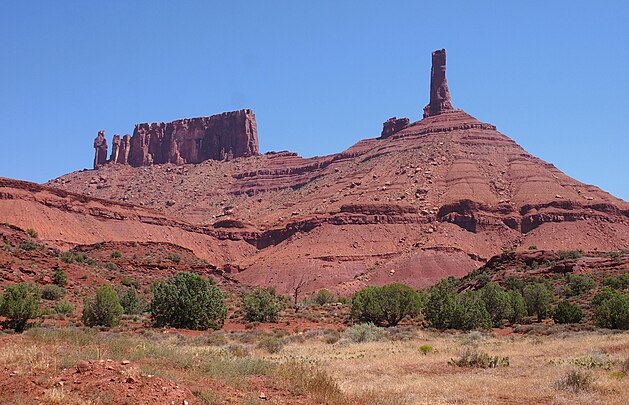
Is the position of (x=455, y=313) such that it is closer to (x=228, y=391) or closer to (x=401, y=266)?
(x=228, y=391)

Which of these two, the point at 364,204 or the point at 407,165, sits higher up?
the point at 407,165

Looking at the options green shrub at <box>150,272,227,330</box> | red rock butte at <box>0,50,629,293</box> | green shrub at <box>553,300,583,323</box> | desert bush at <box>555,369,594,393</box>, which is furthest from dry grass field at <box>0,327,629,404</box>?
red rock butte at <box>0,50,629,293</box>

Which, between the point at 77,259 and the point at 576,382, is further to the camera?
the point at 77,259

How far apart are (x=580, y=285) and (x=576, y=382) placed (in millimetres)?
39088

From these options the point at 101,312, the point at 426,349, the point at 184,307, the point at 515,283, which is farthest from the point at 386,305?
the point at 515,283

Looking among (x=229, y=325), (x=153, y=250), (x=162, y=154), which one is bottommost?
(x=229, y=325)

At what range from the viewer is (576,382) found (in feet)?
45.2

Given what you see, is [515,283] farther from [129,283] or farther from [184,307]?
[129,283]

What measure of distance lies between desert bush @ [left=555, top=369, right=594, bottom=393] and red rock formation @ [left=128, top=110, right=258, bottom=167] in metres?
160

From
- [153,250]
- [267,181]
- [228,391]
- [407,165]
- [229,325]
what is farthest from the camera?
[267,181]

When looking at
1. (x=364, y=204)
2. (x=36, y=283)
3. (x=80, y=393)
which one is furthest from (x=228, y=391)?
(x=364, y=204)

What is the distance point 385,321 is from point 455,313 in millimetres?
7145

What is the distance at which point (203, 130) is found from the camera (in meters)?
178

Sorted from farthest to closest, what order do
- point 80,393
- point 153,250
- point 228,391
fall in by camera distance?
point 153,250
point 228,391
point 80,393
